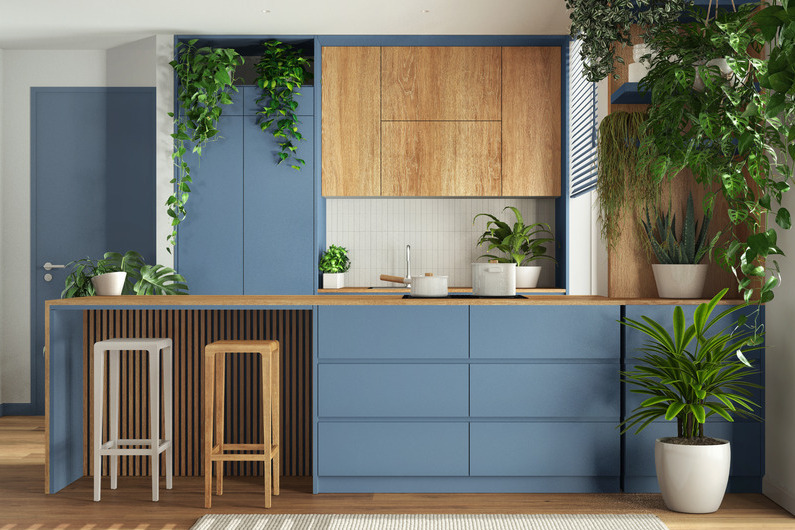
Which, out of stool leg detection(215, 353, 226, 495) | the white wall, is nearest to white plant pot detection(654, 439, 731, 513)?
stool leg detection(215, 353, 226, 495)

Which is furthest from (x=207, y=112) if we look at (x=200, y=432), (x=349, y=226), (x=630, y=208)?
(x=630, y=208)

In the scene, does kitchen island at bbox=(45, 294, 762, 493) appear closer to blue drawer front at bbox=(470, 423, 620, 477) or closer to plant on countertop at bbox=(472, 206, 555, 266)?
blue drawer front at bbox=(470, 423, 620, 477)

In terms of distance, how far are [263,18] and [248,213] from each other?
53.2 inches

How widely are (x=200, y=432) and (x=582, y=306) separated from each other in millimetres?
2050

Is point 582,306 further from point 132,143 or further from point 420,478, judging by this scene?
point 132,143

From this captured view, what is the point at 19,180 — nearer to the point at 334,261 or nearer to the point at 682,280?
the point at 334,261

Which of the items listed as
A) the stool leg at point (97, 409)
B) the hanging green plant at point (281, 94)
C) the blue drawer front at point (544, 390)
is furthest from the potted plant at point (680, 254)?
the stool leg at point (97, 409)

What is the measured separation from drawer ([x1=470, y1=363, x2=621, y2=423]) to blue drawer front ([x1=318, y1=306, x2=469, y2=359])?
0.19m

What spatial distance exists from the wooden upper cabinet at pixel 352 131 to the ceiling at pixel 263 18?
343 millimetres

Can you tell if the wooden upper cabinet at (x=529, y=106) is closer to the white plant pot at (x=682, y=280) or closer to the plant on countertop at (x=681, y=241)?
the plant on countertop at (x=681, y=241)

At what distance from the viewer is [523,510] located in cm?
297

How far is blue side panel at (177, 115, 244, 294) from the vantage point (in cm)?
486

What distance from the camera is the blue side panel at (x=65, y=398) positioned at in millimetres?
3248

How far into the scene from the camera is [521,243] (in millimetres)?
5059
